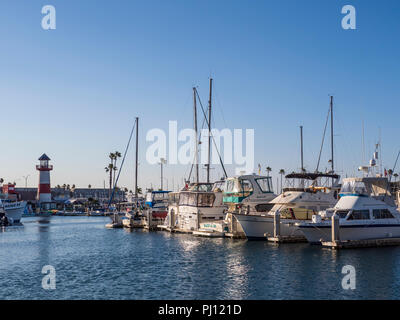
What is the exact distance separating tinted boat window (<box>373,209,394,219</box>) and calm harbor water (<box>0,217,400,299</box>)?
325 cm

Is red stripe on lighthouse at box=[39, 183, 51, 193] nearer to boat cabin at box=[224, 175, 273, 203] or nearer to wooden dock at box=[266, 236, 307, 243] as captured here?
boat cabin at box=[224, 175, 273, 203]

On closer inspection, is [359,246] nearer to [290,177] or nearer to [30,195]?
[290,177]

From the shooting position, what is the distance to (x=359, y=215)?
38.2 meters

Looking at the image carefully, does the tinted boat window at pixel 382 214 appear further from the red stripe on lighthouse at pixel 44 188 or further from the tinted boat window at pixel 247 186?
the red stripe on lighthouse at pixel 44 188

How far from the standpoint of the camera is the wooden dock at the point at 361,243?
36.2 metres

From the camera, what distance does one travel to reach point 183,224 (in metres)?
58.2

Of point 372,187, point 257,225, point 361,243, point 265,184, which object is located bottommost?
point 361,243

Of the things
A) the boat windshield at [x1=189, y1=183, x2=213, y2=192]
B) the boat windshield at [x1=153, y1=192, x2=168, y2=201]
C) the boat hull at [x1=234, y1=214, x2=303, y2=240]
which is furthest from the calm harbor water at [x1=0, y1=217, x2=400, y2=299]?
the boat windshield at [x1=153, y1=192, x2=168, y2=201]

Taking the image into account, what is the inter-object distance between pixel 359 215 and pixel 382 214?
8.29ft

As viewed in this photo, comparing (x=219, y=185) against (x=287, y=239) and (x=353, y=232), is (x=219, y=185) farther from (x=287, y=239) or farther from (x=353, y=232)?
(x=353, y=232)

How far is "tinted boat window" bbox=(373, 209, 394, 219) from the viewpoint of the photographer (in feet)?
128

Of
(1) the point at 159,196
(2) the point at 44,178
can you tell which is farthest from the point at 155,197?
(2) the point at 44,178

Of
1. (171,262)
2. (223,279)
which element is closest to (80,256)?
(171,262)

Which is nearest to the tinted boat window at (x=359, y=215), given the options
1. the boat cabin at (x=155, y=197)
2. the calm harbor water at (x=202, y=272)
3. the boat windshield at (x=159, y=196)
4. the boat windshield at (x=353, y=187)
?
the calm harbor water at (x=202, y=272)
